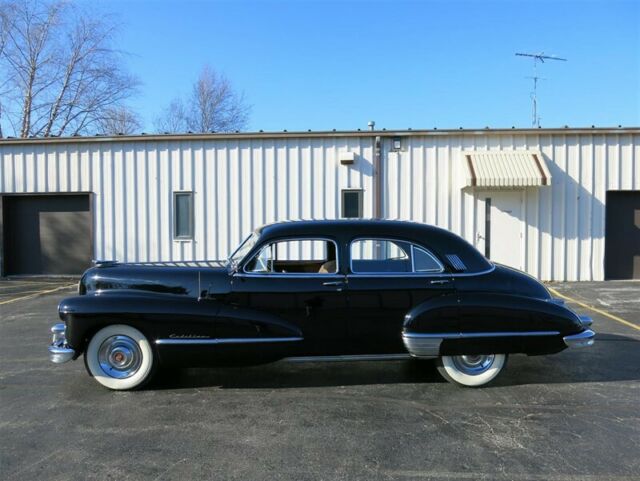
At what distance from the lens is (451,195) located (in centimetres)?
1198

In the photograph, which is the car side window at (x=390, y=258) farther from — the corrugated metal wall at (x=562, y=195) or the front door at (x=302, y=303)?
the corrugated metal wall at (x=562, y=195)

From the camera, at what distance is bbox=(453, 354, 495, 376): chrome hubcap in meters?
4.83

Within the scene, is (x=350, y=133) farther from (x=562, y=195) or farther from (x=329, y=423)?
(x=329, y=423)

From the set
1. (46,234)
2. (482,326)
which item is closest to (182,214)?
(46,234)

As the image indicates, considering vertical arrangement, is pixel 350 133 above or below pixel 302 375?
above

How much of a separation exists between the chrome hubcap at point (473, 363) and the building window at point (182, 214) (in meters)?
8.95

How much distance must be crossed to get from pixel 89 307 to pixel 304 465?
2504mm

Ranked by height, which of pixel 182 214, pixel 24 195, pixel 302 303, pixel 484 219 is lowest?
pixel 302 303

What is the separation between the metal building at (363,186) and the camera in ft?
38.7

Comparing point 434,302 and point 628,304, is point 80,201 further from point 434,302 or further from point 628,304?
point 628,304

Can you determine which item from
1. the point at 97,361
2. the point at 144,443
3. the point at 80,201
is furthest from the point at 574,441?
the point at 80,201

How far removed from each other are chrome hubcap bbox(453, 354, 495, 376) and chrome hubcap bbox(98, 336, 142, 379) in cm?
302

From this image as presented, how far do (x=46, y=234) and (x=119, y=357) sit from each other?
408 inches

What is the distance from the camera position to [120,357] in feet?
15.4
